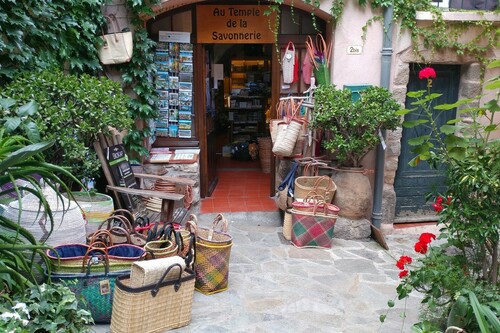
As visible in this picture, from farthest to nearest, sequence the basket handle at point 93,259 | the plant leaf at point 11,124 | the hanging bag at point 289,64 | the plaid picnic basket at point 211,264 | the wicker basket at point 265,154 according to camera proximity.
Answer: the wicker basket at point 265,154
the hanging bag at point 289,64
the plaid picnic basket at point 211,264
the basket handle at point 93,259
the plant leaf at point 11,124

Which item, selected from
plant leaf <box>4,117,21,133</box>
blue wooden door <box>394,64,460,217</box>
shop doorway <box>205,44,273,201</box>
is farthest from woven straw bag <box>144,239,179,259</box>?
shop doorway <box>205,44,273,201</box>

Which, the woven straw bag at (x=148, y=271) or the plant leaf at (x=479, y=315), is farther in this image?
the woven straw bag at (x=148, y=271)

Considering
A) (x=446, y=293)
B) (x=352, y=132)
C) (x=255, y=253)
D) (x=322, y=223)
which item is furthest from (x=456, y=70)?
(x=446, y=293)

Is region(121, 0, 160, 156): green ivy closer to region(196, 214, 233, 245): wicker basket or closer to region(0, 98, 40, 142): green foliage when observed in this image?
Result: region(196, 214, 233, 245): wicker basket

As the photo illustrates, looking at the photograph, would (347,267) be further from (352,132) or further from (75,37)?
(75,37)

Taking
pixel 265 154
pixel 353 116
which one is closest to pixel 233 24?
pixel 353 116

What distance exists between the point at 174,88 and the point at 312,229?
2805 millimetres

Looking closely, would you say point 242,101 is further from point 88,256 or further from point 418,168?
point 88,256

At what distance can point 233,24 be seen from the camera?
6.71 meters

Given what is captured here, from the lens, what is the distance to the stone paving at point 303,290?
3.82 metres

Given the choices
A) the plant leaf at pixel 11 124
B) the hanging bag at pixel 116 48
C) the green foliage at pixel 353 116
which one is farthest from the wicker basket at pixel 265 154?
the plant leaf at pixel 11 124

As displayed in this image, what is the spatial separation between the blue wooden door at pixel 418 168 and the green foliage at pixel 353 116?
1106mm

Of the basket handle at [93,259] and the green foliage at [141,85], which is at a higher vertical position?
the green foliage at [141,85]

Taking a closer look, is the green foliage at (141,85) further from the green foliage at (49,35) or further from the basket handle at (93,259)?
the basket handle at (93,259)
